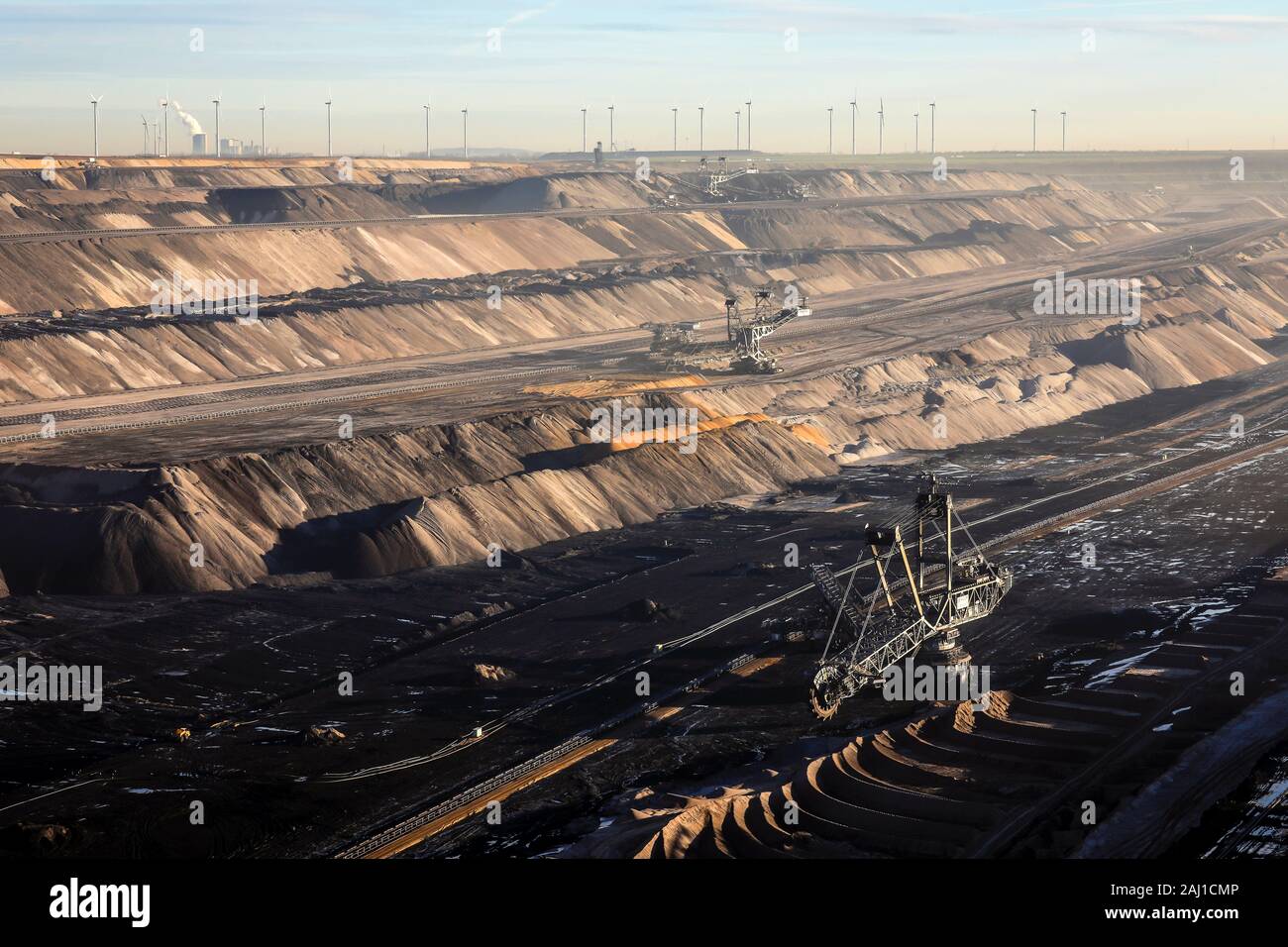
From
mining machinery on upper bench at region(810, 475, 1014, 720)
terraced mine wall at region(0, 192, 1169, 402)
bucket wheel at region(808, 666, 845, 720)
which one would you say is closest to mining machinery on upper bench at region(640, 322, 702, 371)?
terraced mine wall at region(0, 192, 1169, 402)

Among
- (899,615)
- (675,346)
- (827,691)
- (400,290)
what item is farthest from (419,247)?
(827,691)

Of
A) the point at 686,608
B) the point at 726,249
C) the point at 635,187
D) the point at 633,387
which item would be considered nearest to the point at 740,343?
the point at 633,387

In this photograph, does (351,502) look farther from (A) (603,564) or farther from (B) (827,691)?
(B) (827,691)

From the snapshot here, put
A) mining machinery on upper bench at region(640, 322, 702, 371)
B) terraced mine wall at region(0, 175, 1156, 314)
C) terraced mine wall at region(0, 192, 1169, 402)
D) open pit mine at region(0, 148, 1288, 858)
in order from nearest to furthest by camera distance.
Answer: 1. open pit mine at region(0, 148, 1288, 858)
2. terraced mine wall at region(0, 192, 1169, 402)
3. mining machinery on upper bench at region(640, 322, 702, 371)
4. terraced mine wall at region(0, 175, 1156, 314)

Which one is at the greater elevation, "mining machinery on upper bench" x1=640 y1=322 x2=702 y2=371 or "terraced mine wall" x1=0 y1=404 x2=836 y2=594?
"mining machinery on upper bench" x1=640 y1=322 x2=702 y2=371

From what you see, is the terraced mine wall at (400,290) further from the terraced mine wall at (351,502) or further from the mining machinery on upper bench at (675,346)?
the terraced mine wall at (351,502)

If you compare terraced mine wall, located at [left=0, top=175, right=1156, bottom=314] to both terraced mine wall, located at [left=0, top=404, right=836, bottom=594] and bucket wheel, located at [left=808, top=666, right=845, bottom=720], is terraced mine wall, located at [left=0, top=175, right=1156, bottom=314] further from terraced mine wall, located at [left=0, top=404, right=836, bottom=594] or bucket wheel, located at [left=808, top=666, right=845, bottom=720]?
bucket wheel, located at [left=808, top=666, right=845, bottom=720]
